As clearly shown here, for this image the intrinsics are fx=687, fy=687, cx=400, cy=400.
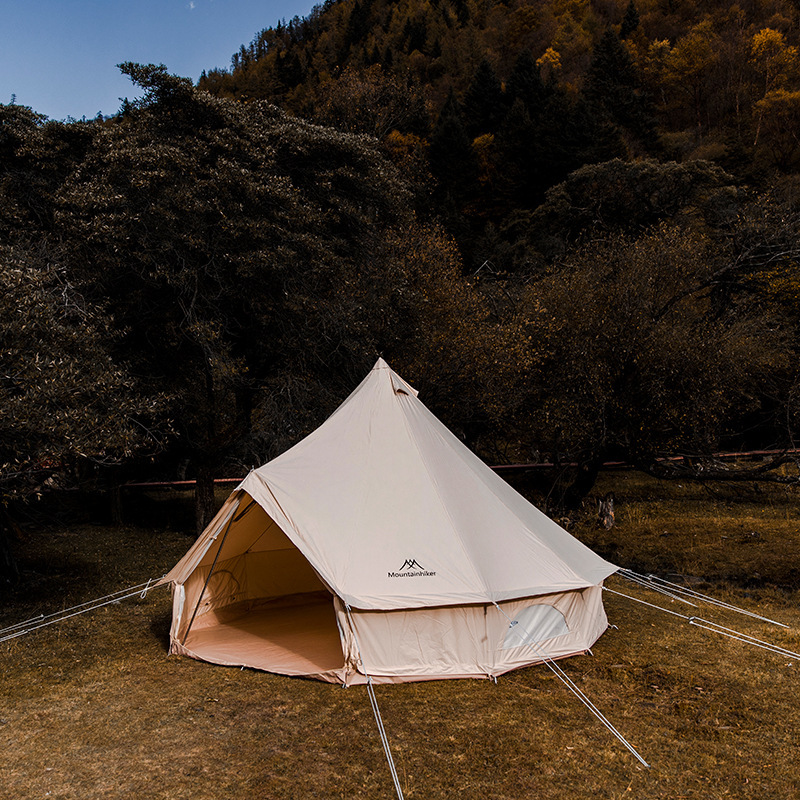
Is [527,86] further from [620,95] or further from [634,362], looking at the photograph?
[634,362]

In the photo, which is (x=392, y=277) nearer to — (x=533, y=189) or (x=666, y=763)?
(x=666, y=763)

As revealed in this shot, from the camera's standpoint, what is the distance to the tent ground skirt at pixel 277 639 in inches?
307

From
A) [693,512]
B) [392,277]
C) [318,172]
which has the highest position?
[318,172]

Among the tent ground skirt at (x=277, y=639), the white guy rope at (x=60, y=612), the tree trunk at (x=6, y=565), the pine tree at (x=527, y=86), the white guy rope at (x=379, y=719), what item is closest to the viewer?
the white guy rope at (x=379, y=719)

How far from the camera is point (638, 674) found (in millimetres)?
7492

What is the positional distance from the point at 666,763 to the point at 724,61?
61886 millimetres

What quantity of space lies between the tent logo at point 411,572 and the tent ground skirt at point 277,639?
115cm

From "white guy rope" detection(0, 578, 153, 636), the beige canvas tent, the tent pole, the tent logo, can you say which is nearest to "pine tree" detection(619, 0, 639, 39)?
the beige canvas tent

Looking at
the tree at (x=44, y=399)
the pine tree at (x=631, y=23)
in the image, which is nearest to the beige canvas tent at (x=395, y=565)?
the tree at (x=44, y=399)

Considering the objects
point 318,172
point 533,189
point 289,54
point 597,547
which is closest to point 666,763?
point 597,547

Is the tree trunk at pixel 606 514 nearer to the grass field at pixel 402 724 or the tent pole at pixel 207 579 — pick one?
the grass field at pixel 402 724

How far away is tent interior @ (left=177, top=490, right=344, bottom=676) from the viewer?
816cm

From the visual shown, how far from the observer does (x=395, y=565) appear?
7.65m

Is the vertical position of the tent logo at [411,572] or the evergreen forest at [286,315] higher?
the evergreen forest at [286,315]
